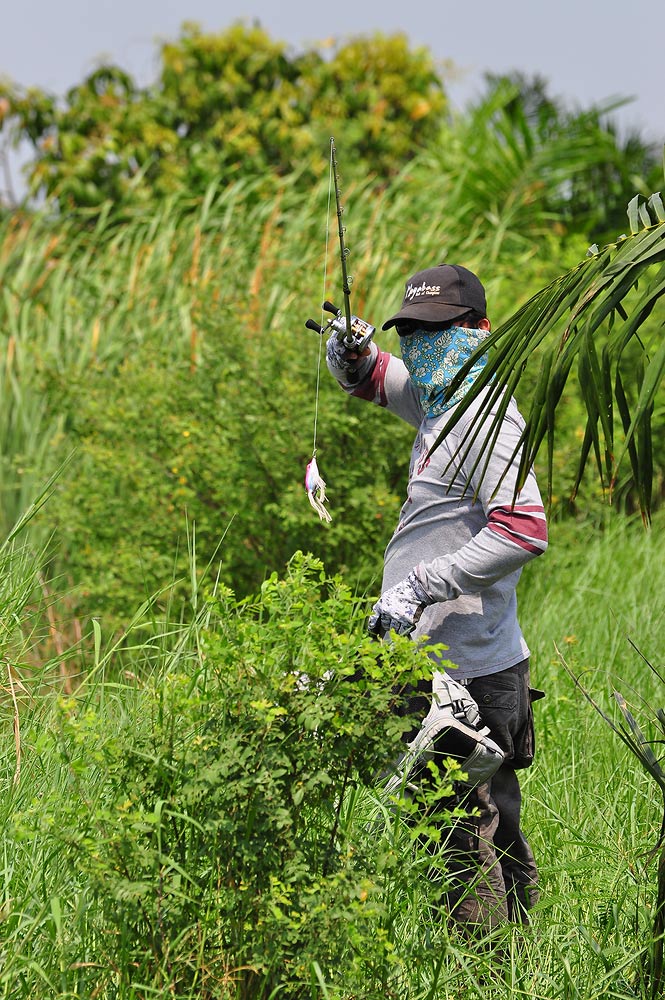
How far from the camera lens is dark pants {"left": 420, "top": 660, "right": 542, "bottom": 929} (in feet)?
9.52

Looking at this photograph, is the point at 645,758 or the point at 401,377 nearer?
the point at 645,758

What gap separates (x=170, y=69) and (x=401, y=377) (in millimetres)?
8194

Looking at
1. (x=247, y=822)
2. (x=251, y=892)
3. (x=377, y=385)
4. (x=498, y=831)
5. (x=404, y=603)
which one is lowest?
(x=498, y=831)

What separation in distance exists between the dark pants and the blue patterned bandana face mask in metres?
0.74

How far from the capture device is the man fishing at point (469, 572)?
2908 mm

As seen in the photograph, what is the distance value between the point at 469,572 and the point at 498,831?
75 cm

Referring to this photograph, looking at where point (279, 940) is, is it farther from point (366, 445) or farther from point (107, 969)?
point (366, 445)

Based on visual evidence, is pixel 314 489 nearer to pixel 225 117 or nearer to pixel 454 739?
pixel 454 739

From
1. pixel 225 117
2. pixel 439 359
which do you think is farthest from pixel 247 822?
pixel 225 117

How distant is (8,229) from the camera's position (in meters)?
8.98

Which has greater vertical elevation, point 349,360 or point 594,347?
point 594,347

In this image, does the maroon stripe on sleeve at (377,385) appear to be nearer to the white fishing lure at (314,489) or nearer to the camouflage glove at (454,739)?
the white fishing lure at (314,489)

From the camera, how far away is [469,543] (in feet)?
9.59

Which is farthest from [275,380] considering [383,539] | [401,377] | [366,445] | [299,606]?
[299,606]
